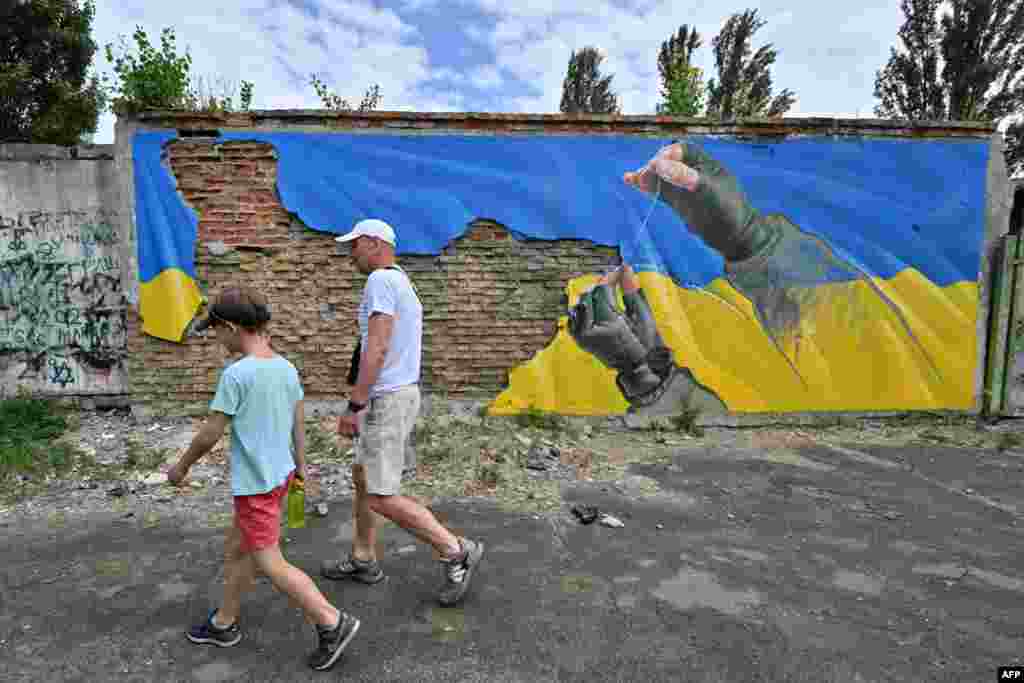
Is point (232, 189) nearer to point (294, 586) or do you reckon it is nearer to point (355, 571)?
point (355, 571)

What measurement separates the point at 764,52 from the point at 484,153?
792 inches

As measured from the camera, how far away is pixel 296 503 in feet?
7.75

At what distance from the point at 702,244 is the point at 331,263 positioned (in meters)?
3.85

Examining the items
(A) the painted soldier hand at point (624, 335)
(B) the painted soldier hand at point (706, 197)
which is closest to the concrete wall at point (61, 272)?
(A) the painted soldier hand at point (624, 335)

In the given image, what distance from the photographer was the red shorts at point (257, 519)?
7.03 ft

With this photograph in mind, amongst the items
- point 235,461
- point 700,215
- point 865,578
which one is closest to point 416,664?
point 235,461

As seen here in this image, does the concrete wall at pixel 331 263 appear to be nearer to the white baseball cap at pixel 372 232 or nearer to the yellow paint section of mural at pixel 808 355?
the yellow paint section of mural at pixel 808 355

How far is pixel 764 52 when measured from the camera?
67.4ft

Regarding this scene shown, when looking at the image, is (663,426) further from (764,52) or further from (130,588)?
(764,52)

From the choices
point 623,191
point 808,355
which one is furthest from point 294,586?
point 808,355

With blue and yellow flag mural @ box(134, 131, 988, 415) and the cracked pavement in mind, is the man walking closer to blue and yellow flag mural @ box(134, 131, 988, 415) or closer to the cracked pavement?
the cracked pavement

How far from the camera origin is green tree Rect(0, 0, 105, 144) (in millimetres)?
14023

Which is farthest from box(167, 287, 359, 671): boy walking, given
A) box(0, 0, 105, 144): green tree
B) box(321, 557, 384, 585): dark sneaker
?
box(0, 0, 105, 144): green tree

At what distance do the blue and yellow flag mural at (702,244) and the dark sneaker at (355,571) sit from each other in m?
2.95
